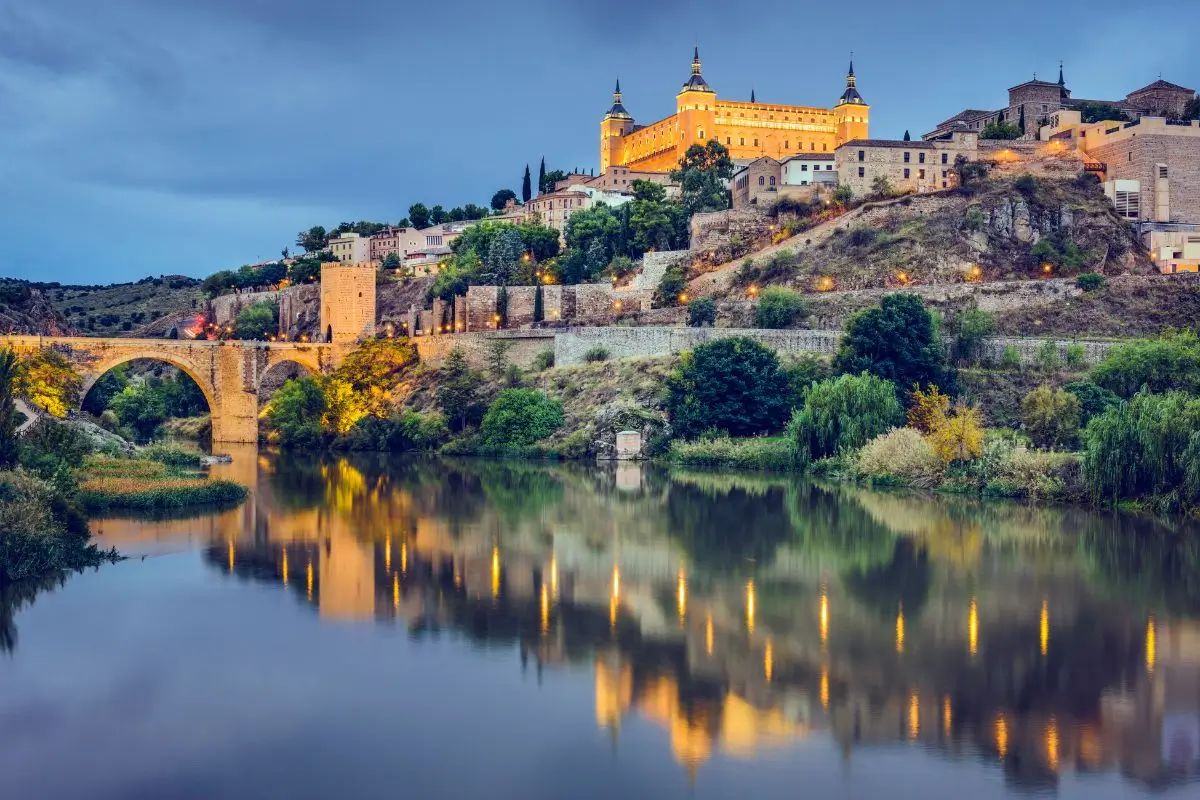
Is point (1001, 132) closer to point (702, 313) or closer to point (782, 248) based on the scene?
point (782, 248)

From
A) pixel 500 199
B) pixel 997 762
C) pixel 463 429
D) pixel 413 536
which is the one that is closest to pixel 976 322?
pixel 463 429

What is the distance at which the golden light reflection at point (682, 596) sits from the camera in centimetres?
1842

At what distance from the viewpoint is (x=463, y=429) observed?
50844 millimetres

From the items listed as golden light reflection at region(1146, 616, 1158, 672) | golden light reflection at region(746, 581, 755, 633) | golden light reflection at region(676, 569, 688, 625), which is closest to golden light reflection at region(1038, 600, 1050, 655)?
golden light reflection at region(1146, 616, 1158, 672)

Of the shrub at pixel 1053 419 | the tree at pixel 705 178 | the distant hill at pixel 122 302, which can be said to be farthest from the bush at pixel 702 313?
the distant hill at pixel 122 302

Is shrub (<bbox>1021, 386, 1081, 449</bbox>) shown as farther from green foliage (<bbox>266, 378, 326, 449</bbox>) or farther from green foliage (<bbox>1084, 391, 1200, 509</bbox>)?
green foliage (<bbox>266, 378, 326, 449</bbox>)

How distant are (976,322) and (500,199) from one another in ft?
192

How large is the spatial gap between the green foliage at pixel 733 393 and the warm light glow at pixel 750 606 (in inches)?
905

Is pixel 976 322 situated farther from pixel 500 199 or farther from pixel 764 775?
pixel 500 199

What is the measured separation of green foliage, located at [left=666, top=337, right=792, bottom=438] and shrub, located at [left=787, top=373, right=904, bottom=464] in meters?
5.31

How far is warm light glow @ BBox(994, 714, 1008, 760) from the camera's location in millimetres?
12414

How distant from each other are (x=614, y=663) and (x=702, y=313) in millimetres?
37431

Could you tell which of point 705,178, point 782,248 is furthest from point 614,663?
point 705,178

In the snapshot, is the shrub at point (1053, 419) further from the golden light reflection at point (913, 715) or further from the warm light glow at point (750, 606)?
the golden light reflection at point (913, 715)
